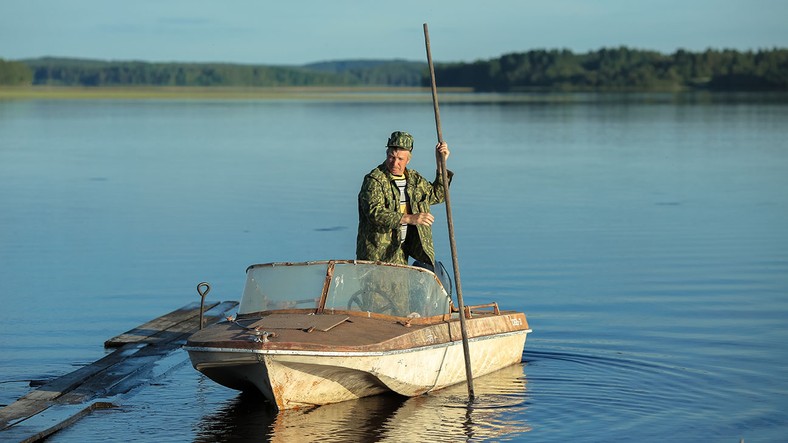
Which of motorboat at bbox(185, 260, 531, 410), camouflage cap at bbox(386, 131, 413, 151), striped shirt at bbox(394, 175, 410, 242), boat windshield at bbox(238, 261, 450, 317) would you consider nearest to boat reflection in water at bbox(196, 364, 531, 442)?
motorboat at bbox(185, 260, 531, 410)

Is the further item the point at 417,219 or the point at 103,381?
the point at 103,381

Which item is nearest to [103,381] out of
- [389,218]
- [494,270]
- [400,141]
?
[389,218]

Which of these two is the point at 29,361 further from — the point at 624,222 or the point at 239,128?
the point at 239,128

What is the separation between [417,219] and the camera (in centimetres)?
1251

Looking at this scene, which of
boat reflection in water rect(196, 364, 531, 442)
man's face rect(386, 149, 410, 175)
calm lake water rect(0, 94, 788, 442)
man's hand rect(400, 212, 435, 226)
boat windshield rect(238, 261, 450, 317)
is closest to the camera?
boat reflection in water rect(196, 364, 531, 442)

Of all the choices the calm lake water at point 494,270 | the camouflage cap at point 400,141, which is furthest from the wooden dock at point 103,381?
the camouflage cap at point 400,141

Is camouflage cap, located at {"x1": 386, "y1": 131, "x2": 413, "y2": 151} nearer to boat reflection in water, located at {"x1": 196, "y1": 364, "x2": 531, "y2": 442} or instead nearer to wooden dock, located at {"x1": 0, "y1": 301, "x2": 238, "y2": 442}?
boat reflection in water, located at {"x1": 196, "y1": 364, "x2": 531, "y2": 442}

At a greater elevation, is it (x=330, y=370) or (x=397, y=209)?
(x=397, y=209)

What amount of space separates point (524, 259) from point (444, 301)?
921 centimetres

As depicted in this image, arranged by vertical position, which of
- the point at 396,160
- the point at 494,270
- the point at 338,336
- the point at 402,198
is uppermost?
the point at 396,160

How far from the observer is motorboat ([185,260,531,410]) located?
1128 cm

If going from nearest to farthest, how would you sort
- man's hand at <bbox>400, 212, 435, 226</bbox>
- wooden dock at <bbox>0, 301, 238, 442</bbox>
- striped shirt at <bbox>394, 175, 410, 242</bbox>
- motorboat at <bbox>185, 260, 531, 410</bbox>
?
1. wooden dock at <bbox>0, 301, 238, 442</bbox>
2. motorboat at <bbox>185, 260, 531, 410</bbox>
3. man's hand at <bbox>400, 212, 435, 226</bbox>
4. striped shirt at <bbox>394, 175, 410, 242</bbox>

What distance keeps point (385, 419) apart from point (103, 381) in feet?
9.47

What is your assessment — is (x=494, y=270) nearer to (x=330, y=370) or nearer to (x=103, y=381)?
(x=103, y=381)
